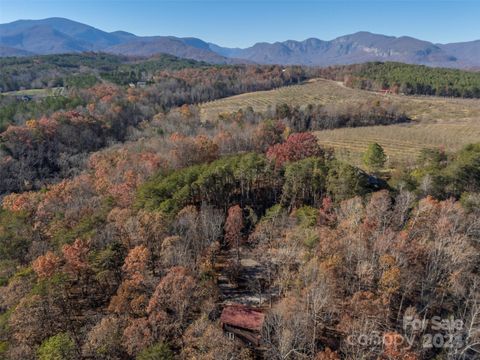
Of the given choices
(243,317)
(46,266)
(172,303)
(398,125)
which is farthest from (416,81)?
(46,266)

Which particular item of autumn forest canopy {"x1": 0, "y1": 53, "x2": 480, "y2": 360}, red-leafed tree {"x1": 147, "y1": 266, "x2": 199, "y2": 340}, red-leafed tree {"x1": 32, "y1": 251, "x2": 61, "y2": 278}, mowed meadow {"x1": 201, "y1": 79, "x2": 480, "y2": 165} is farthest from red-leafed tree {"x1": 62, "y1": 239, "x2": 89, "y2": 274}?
mowed meadow {"x1": 201, "y1": 79, "x2": 480, "y2": 165}

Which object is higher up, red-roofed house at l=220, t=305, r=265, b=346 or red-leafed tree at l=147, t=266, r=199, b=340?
red-leafed tree at l=147, t=266, r=199, b=340

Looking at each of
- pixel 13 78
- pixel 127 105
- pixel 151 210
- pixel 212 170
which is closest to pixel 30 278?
pixel 151 210

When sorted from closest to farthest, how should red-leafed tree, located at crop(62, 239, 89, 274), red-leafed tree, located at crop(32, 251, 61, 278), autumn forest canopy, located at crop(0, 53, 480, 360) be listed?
autumn forest canopy, located at crop(0, 53, 480, 360) → red-leafed tree, located at crop(32, 251, 61, 278) → red-leafed tree, located at crop(62, 239, 89, 274)

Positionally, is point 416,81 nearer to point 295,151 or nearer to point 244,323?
point 295,151

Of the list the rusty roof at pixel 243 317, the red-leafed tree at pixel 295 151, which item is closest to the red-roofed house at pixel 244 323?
the rusty roof at pixel 243 317

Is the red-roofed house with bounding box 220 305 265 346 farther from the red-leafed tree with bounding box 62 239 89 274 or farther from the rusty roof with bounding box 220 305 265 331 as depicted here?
the red-leafed tree with bounding box 62 239 89 274

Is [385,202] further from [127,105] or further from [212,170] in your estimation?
[127,105]
